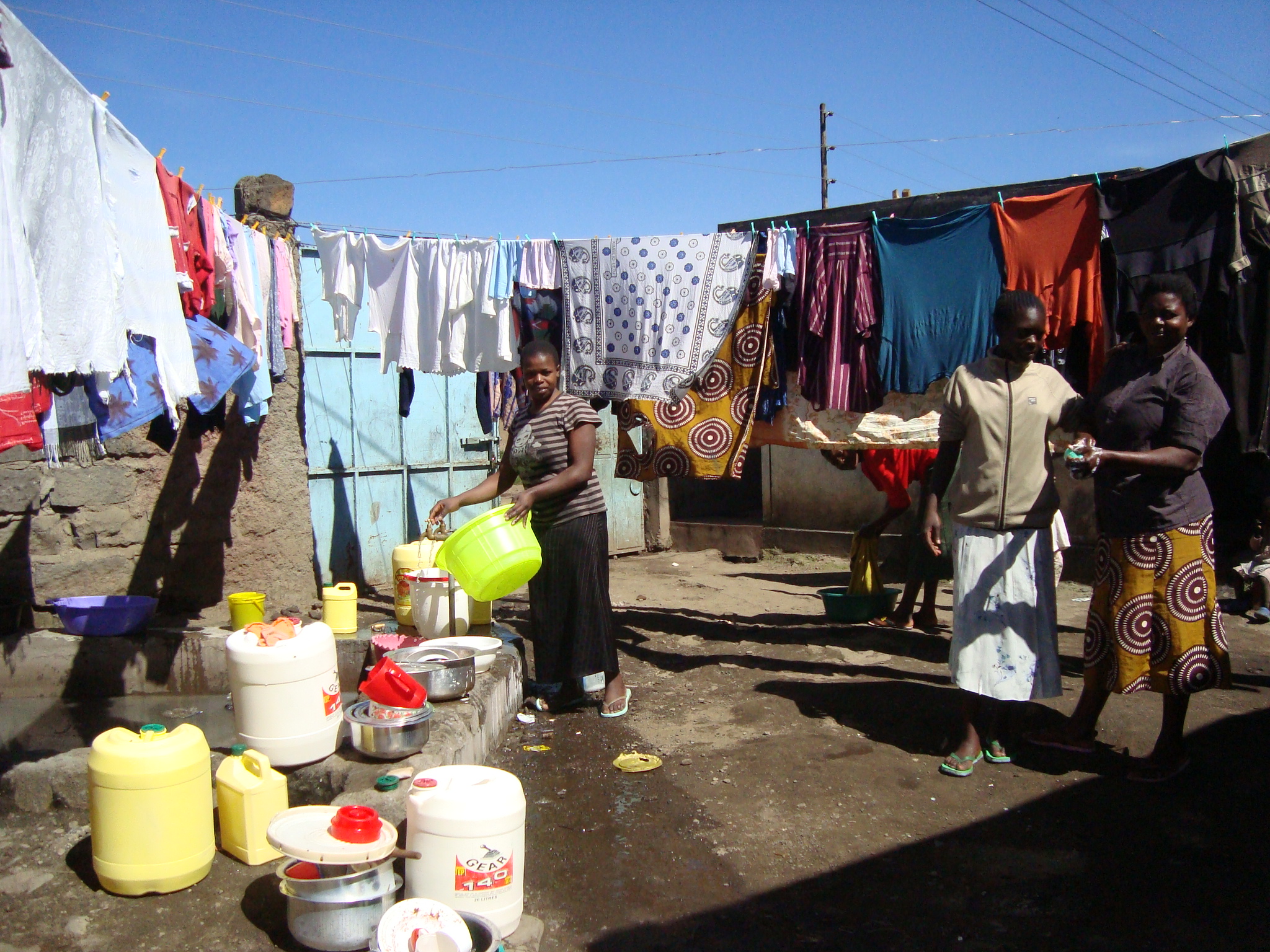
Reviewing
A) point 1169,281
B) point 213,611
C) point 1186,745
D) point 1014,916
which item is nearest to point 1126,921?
point 1014,916

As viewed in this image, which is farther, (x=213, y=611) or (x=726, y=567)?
(x=726, y=567)

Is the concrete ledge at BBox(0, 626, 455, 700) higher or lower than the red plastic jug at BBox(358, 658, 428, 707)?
lower

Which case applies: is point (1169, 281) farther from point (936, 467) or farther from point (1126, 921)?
point (1126, 921)

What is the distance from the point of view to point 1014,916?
9.24ft

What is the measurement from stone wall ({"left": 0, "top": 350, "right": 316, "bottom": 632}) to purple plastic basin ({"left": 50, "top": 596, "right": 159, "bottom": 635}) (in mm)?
317

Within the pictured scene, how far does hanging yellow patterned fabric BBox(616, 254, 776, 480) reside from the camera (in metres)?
5.48

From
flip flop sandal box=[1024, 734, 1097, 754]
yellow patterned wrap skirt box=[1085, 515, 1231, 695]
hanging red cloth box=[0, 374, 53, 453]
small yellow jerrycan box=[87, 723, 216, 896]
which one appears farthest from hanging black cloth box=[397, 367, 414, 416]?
yellow patterned wrap skirt box=[1085, 515, 1231, 695]

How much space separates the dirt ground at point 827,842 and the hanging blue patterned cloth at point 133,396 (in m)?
1.49

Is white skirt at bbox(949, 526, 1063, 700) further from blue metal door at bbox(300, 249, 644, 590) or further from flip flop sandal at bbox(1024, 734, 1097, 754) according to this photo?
blue metal door at bbox(300, 249, 644, 590)

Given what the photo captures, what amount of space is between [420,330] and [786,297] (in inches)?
92.5

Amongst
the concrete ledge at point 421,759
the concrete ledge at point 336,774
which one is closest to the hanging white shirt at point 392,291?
the concrete ledge at point 421,759

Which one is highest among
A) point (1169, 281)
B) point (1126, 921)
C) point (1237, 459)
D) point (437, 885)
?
point (1169, 281)

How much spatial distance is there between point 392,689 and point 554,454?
136 centimetres

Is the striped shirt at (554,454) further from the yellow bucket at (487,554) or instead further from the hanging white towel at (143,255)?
the hanging white towel at (143,255)
